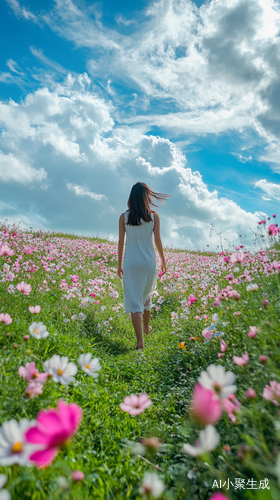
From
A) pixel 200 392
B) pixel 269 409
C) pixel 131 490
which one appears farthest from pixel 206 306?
pixel 200 392

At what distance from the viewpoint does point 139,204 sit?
440 centimetres

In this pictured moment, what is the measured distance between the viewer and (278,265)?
252 cm

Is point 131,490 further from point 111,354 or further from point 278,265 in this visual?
point 111,354

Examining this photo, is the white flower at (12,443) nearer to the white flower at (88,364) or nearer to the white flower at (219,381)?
the white flower at (88,364)

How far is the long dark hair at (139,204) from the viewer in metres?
4.39

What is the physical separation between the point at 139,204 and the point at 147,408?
9.26 feet

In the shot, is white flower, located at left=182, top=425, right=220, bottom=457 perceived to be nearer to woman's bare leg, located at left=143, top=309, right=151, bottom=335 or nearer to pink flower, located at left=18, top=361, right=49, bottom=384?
pink flower, located at left=18, top=361, right=49, bottom=384

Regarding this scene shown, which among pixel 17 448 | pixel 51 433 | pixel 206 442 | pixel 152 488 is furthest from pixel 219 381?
pixel 17 448

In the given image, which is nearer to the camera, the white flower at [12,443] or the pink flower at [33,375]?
the white flower at [12,443]

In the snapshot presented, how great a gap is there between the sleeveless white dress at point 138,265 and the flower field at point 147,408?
0.69 m

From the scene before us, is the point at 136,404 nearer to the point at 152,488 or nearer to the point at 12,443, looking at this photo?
the point at 152,488

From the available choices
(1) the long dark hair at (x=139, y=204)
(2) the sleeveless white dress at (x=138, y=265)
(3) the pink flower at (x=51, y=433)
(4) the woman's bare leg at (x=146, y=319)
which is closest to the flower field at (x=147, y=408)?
(3) the pink flower at (x=51, y=433)

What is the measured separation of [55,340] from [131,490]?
5.55 ft

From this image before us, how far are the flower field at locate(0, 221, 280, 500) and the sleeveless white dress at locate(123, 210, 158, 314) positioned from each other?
69cm
